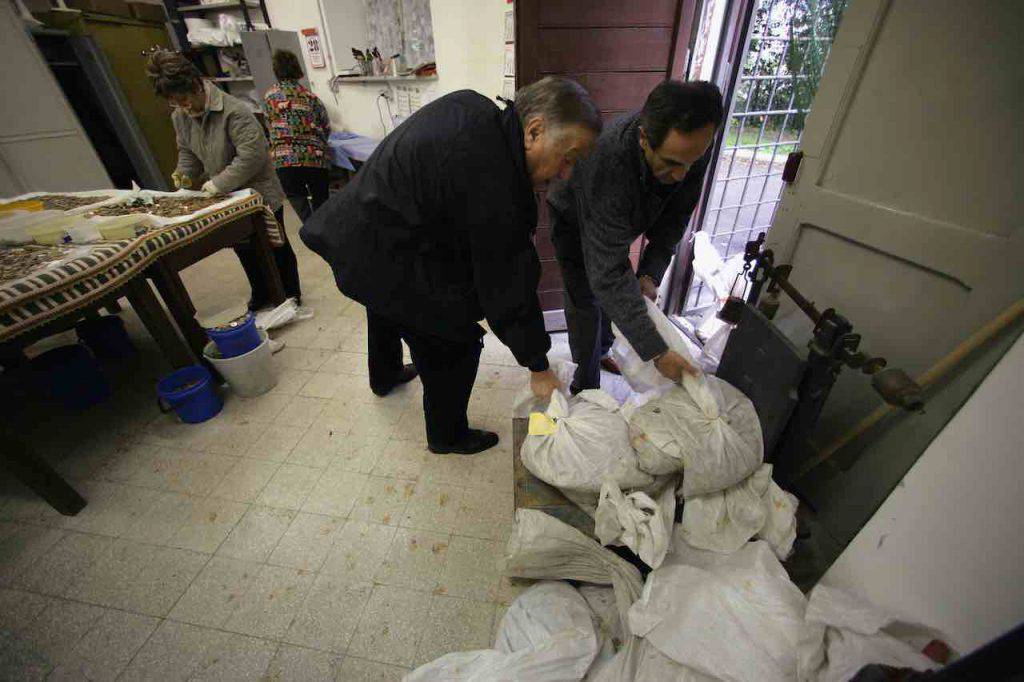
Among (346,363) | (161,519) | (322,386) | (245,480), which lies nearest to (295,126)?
(346,363)

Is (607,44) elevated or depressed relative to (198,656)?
elevated

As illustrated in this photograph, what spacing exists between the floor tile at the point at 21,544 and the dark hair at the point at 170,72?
1965 mm

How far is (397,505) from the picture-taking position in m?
1.51

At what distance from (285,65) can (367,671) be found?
3.06 m

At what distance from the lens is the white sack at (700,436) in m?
0.99

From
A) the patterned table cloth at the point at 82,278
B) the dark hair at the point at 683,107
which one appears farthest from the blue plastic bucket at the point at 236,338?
the dark hair at the point at 683,107

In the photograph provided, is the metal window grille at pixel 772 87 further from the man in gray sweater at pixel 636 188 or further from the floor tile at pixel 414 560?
the floor tile at pixel 414 560

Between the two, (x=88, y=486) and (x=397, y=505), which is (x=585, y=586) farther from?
(x=88, y=486)

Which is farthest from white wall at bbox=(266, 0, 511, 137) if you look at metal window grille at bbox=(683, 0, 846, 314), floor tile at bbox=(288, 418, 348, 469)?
floor tile at bbox=(288, 418, 348, 469)

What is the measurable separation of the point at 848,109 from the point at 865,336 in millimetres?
608

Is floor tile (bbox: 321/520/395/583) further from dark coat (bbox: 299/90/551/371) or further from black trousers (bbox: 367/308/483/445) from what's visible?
dark coat (bbox: 299/90/551/371)

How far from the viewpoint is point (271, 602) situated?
1237 mm

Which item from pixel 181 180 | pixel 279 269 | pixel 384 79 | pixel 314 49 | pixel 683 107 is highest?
pixel 314 49

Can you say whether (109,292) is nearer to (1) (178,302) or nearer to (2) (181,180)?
(1) (178,302)
